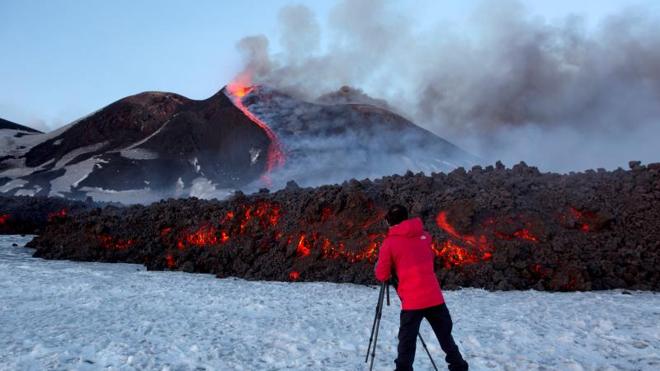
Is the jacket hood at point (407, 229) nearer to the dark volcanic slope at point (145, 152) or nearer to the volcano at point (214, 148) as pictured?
the volcano at point (214, 148)

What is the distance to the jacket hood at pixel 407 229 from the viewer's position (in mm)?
5180

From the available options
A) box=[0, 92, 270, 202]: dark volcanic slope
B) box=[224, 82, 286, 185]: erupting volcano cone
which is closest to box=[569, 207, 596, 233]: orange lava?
box=[224, 82, 286, 185]: erupting volcano cone

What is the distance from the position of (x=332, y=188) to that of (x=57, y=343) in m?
9.94

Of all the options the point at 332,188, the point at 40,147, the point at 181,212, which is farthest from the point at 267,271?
the point at 40,147

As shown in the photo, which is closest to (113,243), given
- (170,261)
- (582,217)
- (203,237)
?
(170,261)

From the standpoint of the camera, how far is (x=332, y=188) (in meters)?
16.1

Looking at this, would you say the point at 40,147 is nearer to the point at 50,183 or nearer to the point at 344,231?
the point at 50,183

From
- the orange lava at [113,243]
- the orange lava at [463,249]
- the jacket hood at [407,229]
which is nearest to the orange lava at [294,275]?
the orange lava at [463,249]

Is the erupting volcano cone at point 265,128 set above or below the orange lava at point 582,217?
above

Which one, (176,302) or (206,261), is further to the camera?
(206,261)

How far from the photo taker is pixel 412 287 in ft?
16.9

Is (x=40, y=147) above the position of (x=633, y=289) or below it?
above

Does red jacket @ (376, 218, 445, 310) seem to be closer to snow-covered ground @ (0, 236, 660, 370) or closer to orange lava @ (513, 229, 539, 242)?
snow-covered ground @ (0, 236, 660, 370)

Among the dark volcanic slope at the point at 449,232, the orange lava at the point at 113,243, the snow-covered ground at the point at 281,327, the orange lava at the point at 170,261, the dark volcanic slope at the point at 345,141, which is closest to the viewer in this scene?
the snow-covered ground at the point at 281,327
